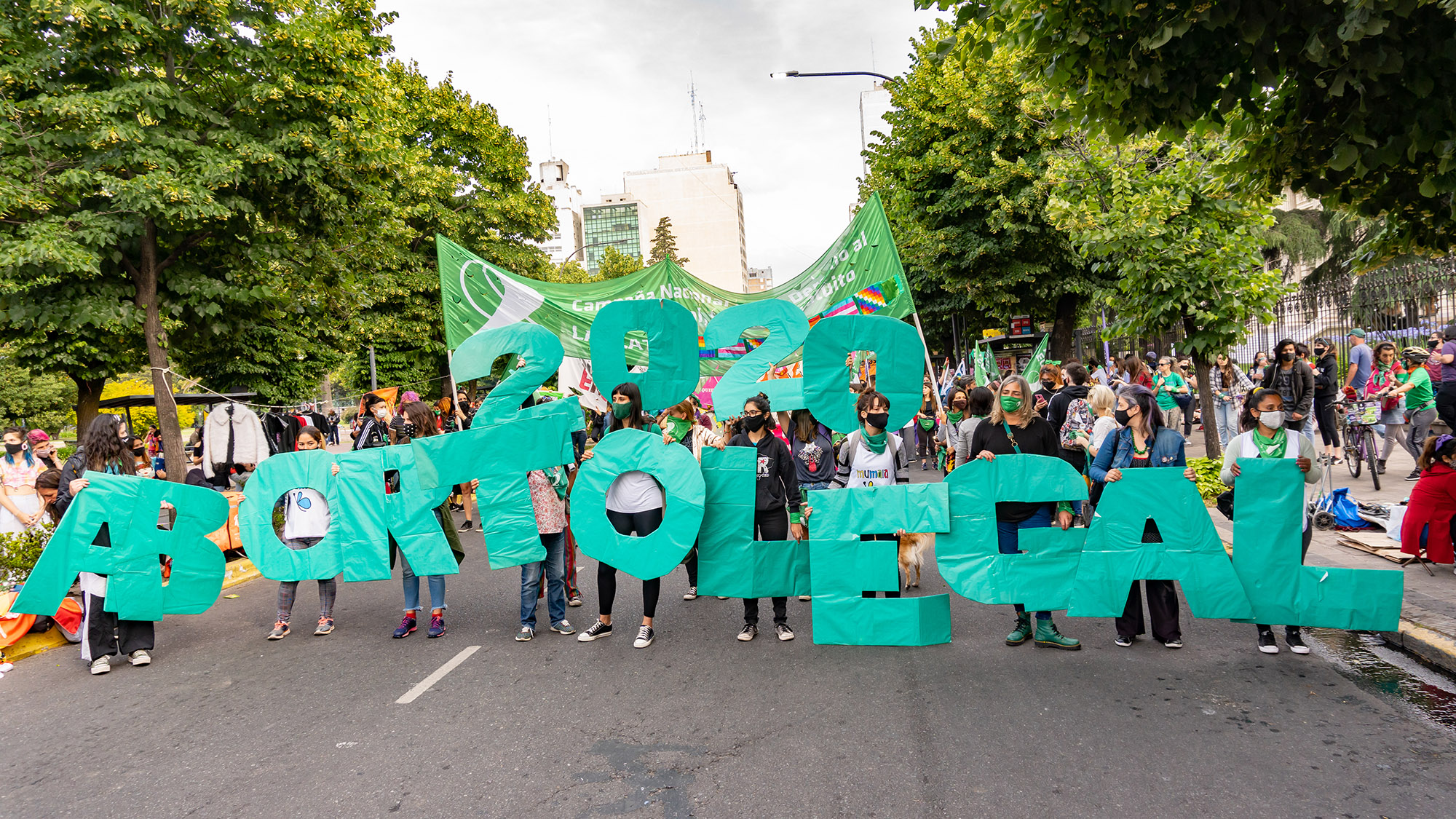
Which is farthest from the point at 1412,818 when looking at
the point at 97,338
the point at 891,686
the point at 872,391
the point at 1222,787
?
the point at 97,338

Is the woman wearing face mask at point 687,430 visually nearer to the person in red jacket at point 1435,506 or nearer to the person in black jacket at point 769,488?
the person in black jacket at point 769,488

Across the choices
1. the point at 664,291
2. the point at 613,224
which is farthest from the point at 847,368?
the point at 613,224

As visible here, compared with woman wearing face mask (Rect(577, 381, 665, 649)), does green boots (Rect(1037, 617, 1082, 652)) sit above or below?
below

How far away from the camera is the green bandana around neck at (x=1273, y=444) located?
17.7ft

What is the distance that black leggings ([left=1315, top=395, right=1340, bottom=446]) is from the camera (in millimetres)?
11133

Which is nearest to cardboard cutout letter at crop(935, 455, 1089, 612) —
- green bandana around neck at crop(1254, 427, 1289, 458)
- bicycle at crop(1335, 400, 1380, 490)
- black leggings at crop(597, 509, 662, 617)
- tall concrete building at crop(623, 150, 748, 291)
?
green bandana around neck at crop(1254, 427, 1289, 458)

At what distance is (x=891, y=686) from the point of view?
500 cm

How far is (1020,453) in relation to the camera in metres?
5.72

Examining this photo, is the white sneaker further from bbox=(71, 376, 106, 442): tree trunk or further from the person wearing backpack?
bbox=(71, 376, 106, 442): tree trunk

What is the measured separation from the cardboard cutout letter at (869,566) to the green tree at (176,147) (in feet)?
29.4

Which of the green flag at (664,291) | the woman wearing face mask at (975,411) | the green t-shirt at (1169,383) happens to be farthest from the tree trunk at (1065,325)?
the woman wearing face mask at (975,411)

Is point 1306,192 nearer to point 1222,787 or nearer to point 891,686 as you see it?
point 1222,787

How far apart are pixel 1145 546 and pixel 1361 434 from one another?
7.67 m

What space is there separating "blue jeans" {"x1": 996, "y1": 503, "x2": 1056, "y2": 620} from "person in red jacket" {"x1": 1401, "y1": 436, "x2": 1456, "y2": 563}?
3032mm
